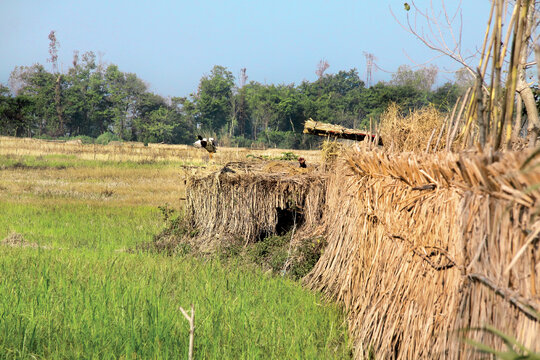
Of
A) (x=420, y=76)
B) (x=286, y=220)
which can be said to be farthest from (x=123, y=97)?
(x=286, y=220)

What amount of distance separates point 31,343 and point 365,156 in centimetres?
329

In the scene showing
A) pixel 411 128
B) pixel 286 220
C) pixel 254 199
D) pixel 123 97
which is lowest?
pixel 286 220

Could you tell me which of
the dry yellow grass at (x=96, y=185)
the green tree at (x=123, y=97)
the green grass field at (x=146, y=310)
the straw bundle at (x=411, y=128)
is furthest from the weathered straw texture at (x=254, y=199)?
the green tree at (x=123, y=97)

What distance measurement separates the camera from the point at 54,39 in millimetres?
→ 88500

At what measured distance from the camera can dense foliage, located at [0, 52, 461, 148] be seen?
70.6 meters

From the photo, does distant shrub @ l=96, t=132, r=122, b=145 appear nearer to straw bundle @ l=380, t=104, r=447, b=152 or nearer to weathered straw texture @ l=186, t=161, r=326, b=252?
weathered straw texture @ l=186, t=161, r=326, b=252

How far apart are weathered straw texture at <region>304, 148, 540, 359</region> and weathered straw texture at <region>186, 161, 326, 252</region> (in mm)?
3435

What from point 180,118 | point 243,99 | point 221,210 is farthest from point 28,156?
point 243,99

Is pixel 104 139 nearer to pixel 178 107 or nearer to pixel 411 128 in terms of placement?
pixel 178 107

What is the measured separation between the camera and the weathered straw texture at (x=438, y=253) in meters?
2.24

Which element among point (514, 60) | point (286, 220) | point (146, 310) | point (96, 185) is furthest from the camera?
point (96, 185)

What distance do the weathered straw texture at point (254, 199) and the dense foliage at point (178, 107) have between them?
169 feet

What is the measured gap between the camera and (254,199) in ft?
30.8

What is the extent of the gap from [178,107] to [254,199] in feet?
272
